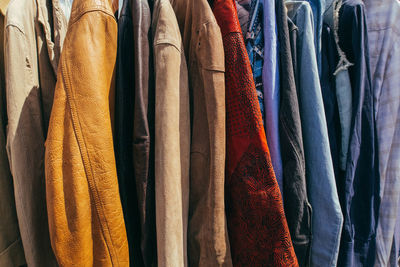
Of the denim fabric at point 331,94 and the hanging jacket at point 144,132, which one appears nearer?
the hanging jacket at point 144,132

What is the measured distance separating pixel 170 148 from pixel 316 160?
0.39 metres

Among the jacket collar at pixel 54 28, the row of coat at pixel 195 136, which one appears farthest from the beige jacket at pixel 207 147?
the jacket collar at pixel 54 28

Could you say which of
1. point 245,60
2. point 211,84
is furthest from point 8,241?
point 245,60

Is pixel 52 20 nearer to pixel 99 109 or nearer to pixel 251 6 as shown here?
pixel 99 109

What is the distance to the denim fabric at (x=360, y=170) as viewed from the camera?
1.80 feet

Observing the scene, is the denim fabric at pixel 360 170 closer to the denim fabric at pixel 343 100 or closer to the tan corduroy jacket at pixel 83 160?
the denim fabric at pixel 343 100

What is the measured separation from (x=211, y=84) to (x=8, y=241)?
0.62 m

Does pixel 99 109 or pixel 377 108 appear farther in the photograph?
pixel 377 108

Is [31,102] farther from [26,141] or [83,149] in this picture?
[83,149]

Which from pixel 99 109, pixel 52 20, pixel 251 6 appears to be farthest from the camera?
pixel 251 6

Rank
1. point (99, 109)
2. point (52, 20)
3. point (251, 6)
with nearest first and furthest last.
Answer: point (99, 109) → point (52, 20) → point (251, 6)

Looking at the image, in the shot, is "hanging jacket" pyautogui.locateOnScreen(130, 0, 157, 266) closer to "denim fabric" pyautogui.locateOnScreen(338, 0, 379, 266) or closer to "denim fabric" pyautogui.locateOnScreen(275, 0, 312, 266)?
"denim fabric" pyautogui.locateOnScreen(275, 0, 312, 266)

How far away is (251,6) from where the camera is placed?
63 centimetres

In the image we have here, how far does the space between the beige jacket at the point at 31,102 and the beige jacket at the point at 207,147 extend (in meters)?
0.36
